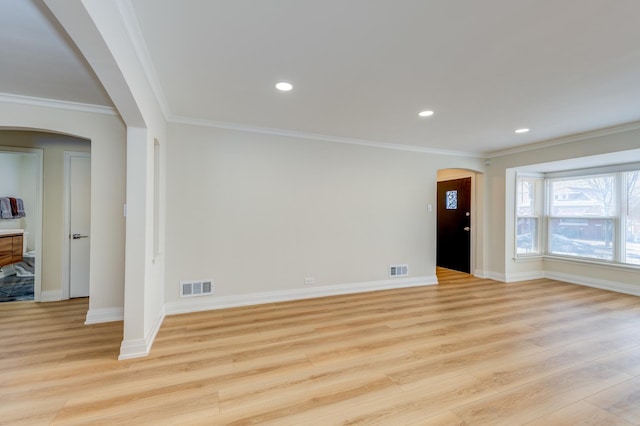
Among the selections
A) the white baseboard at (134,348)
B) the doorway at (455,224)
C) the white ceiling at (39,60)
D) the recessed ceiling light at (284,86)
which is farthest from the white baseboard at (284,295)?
the recessed ceiling light at (284,86)

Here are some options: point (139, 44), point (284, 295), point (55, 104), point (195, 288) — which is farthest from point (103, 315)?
point (139, 44)

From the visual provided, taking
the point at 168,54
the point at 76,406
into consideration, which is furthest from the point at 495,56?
the point at 76,406

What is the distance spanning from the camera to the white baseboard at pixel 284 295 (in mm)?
3650

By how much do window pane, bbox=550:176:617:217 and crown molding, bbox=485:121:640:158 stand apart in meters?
1.31

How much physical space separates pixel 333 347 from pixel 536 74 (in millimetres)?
3060

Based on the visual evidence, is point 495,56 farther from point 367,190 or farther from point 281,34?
point 367,190

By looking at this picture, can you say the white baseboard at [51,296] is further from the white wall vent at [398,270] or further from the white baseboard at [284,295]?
the white wall vent at [398,270]

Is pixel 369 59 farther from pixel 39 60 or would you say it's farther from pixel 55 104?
pixel 55 104

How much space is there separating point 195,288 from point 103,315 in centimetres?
99

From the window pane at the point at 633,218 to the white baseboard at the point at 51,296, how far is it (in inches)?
346

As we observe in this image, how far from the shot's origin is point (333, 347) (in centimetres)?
272

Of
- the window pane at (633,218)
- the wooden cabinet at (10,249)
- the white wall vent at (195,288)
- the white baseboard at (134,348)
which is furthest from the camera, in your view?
the wooden cabinet at (10,249)

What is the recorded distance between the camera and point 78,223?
409cm

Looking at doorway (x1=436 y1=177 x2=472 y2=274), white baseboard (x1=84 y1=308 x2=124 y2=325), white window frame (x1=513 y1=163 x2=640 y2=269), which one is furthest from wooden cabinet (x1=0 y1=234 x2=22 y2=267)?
white window frame (x1=513 y1=163 x2=640 y2=269)
